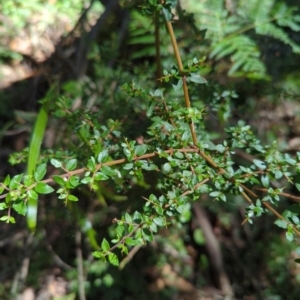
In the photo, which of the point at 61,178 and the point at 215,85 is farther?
the point at 215,85

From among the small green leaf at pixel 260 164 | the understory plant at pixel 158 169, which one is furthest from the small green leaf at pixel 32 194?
the small green leaf at pixel 260 164

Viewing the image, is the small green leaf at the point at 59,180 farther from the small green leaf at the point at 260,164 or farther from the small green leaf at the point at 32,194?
the small green leaf at the point at 260,164

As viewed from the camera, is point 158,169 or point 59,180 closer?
point 59,180

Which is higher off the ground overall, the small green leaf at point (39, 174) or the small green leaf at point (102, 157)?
the small green leaf at point (102, 157)

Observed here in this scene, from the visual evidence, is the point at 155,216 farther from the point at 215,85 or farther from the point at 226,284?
the point at 226,284

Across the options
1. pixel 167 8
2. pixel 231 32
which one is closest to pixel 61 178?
pixel 167 8

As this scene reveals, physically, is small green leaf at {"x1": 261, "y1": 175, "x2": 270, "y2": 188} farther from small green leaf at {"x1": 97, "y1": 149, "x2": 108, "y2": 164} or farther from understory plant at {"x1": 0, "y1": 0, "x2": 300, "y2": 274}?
small green leaf at {"x1": 97, "y1": 149, "x2": 108, "y2": 164}

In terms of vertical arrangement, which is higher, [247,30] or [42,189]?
[247,30]

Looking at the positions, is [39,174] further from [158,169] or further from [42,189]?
[158,169]

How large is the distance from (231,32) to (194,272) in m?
1.15

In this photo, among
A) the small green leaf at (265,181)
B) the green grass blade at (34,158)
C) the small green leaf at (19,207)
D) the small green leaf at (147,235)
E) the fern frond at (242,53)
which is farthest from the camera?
the fern frond at (242,53)

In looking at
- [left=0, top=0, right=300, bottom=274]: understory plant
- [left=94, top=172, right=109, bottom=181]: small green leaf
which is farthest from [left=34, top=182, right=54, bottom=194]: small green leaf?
[left=94, top=172, right=109, bottom=181]: small green leaf

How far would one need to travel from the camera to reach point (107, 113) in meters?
1.61

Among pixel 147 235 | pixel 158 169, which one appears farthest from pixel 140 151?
pixel 147 235
